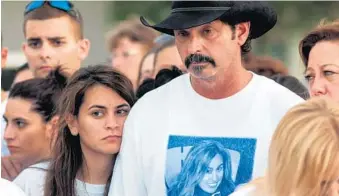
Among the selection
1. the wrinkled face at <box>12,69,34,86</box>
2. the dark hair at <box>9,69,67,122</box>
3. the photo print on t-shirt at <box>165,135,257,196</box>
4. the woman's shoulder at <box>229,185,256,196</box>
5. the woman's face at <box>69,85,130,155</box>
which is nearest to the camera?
the woman's shoulder at <box>229,185,256,196</box>

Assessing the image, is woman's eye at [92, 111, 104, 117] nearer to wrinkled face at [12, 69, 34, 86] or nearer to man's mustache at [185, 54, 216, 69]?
man's mustache at [185, 54, 216, 69]

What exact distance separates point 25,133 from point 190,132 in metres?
1.46

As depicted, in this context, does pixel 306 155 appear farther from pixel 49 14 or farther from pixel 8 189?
pixel 49 14

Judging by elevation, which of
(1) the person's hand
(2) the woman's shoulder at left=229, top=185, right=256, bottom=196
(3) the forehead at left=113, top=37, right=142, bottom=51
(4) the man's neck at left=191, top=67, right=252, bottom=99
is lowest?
(2) the woman's shoulder at left=229, top=185, right=256, bottom=196

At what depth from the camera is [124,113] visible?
4.41 m

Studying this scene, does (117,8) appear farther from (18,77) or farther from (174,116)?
(174,116)

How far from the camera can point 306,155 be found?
3.18 metres

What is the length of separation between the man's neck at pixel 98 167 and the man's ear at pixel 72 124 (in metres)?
0.10

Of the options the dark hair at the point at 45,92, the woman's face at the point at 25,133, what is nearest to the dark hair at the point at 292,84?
the dark hair at the point at 45,92

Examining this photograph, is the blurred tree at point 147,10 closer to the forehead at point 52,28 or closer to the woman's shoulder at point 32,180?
the forehead at point 52,28

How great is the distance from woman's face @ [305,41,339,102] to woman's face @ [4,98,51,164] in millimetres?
1610

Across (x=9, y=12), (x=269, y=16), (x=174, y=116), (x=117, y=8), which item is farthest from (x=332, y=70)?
(x=117, y=8)

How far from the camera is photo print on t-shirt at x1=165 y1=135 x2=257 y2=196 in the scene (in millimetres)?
3982

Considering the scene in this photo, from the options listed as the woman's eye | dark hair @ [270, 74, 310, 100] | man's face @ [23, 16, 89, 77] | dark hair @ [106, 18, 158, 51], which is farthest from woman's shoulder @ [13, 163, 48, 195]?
dark hair @ [106, 18, 158, 51]
